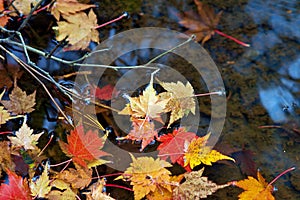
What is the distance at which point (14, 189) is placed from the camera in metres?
1.65

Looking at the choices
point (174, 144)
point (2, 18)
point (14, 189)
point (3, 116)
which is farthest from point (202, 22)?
point (14, 189)

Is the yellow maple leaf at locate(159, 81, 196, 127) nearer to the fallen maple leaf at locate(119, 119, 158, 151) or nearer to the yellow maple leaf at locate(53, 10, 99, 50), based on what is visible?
the fallen maple leaf at locate(119, 119, 158, 151)

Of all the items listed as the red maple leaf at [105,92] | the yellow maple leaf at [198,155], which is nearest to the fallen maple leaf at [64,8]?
the red maple leaf at [105,92]

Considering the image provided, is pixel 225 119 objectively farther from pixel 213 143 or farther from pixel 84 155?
pixel 84 155

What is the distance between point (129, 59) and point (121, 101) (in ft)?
1.20

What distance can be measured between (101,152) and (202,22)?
120 centimetres

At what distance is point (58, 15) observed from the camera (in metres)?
2.28

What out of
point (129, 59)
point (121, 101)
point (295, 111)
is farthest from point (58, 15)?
point (295, 111)

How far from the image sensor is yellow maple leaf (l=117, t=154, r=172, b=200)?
1704mm

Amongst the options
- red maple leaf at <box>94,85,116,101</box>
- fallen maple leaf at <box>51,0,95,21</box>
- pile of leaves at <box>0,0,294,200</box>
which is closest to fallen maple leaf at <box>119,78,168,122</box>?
pile of leaves at <box>0,0,294,200</box>

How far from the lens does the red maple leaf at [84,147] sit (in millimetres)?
1759

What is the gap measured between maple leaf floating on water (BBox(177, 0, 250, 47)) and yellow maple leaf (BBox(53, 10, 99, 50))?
24.6 inches

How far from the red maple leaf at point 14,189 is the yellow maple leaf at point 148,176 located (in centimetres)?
49

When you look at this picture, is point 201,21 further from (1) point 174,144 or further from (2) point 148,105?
(1) point 174,144
